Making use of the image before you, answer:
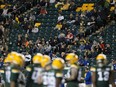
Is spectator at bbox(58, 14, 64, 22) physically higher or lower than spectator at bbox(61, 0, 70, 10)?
lower

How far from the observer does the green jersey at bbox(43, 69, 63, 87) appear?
31.8ft

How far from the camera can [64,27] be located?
25469mm

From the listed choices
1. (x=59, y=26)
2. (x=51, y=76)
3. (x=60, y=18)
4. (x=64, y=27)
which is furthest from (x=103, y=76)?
(x=60, y=18)

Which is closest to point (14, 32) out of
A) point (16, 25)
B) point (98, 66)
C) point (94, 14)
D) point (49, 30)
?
point (16, 25)

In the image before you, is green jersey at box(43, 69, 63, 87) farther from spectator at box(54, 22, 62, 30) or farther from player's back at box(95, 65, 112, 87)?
spectator at box(54, 22, 62, 30)

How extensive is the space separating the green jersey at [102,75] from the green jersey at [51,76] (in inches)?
68.0

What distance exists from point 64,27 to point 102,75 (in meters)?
14.3

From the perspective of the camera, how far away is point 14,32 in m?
26.7

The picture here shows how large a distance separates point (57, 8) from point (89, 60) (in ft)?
21.6

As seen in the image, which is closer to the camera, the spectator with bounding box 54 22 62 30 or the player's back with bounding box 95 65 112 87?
the player's back with bounding box 95 65 112 87

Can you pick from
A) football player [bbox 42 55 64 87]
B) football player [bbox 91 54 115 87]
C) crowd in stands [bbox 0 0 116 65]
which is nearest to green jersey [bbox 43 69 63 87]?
football player [bbox 42 55 64 87]

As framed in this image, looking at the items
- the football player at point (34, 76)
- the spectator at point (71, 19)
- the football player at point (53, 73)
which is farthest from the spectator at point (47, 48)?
the football player at point (53, 73)

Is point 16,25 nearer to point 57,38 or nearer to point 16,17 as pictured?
point 16,17

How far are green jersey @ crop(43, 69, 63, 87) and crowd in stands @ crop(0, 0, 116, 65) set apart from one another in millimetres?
11409
